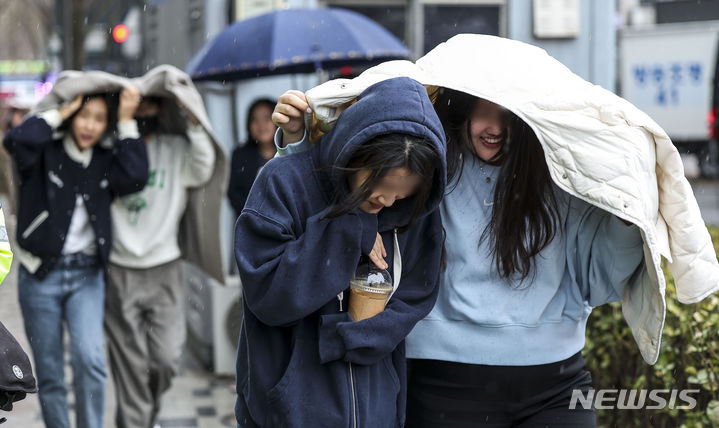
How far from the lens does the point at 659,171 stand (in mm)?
2744

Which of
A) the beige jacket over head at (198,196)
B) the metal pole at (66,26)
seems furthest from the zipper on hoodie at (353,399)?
the metal pole at (66,26)

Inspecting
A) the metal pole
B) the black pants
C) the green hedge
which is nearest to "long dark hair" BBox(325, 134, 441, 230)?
the black pants

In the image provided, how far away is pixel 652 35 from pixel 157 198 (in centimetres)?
1720

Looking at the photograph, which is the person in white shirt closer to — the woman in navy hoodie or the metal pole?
the woman in navy hoodie

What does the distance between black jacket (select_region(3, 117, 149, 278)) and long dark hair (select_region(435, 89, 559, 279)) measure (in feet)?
8.07

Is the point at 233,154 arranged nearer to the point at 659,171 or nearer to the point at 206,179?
the point at 206,179

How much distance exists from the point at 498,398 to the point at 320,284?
775 mm

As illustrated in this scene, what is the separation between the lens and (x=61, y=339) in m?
4.77

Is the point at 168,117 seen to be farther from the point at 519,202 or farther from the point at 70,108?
the point at 519,202

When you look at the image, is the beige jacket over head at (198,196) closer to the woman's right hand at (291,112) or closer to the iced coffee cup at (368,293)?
the woman's right hand at (291,112)

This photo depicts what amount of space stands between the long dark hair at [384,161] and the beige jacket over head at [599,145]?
9.0 inches

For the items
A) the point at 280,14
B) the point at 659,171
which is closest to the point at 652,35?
the point at 280,14

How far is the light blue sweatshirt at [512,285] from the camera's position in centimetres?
282

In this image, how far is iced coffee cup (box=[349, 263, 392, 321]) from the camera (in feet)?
8.16
